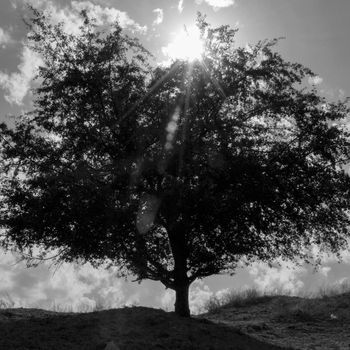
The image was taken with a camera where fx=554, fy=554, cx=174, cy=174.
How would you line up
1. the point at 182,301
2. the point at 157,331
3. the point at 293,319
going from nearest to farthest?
the point at 157,331, the point at 182,301, the point at 293,319

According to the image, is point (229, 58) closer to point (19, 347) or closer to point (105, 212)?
point (105, 212)

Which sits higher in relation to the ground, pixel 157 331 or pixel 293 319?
pixel 293 319

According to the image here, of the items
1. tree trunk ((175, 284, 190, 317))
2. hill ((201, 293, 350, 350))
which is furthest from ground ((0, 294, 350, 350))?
tree trunk ((175, 284, 190, 317))

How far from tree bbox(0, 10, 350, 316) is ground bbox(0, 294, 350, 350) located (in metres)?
2.23

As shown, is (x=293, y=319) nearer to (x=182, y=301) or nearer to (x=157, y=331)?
(x=182, y=301)

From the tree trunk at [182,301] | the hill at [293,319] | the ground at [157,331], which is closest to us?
the ground at [157,331]

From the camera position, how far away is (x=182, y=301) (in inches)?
763

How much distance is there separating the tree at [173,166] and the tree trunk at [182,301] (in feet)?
0.14

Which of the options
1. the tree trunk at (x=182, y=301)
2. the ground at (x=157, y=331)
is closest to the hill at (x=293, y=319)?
the ground at (x=157, y=331)

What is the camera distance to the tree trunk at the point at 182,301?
19328 mm

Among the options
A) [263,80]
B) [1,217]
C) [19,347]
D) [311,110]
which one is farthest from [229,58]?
[19,347]

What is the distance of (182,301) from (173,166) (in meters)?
5.17

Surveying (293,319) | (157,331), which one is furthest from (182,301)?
(293,319)

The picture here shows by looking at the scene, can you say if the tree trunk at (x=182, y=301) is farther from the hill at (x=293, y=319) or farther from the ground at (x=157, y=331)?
the hill at (x=293, y=319)
